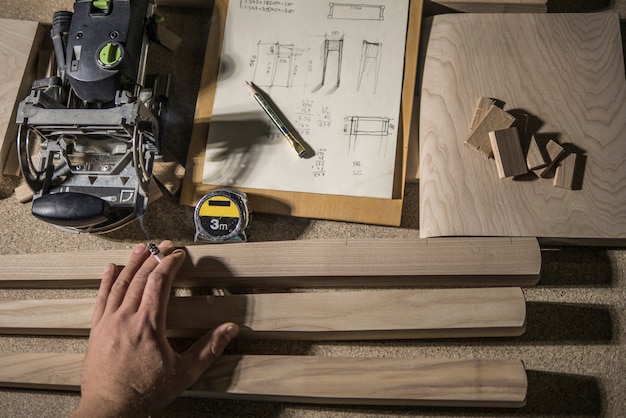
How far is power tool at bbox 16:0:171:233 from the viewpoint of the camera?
0.93 metres

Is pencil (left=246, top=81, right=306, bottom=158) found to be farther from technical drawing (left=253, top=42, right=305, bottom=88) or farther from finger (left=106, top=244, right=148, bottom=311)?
finger (left=106, top=244, right=148, bottom=311)

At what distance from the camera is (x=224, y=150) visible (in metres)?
1.06

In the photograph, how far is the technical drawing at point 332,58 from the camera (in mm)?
1062

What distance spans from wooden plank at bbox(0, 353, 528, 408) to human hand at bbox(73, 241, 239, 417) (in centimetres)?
4

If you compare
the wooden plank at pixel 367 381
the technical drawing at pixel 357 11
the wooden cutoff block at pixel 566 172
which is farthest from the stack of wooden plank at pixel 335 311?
the technical drawing at pixel 357 11

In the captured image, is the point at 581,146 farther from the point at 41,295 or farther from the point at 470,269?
the point at 41,295

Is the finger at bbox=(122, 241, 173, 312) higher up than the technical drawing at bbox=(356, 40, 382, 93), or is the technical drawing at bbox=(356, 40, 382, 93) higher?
the technical drawing at bbox=(356, 40, 382, 93)

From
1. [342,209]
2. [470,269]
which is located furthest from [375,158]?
[470,269]

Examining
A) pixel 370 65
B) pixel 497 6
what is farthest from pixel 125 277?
pixel 497 6

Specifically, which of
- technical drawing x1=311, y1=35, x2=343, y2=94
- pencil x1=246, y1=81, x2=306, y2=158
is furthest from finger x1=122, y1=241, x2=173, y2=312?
technical drawing x1=311, y1=35, x2=343, y2=94

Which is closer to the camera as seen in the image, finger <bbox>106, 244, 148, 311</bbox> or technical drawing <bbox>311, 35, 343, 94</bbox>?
finger <bbox>106, 244, 148, 311</bbox>

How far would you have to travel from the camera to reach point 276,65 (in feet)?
3.55

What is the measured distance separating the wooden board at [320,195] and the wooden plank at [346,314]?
0.15 metres

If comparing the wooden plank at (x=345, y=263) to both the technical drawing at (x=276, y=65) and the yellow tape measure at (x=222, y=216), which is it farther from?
the technical drawing at (x=276, y=65)
